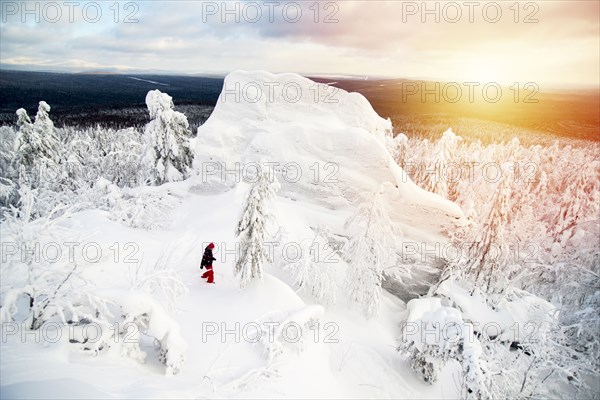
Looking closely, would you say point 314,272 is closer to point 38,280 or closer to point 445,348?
point 445,348

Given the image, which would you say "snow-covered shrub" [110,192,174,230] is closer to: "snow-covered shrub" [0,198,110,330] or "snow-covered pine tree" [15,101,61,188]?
"snow-covered shrub" [0,198,110,330]

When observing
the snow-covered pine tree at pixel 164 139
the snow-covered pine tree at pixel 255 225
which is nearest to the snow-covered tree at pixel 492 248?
the snow-covered pine tree at pixel 255 225

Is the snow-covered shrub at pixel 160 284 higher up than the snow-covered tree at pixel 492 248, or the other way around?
the snow-covered shrub at pixel 160 284

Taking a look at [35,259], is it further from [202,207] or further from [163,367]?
[202,207]

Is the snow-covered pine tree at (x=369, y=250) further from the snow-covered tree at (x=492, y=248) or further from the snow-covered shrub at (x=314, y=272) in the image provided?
the snow-covered tree at (x=492, y=248)

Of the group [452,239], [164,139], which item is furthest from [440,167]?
[164,139]

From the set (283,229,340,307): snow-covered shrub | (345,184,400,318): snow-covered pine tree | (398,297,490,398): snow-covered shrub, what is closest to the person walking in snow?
(283,229,340,307): snow-covered shrub
